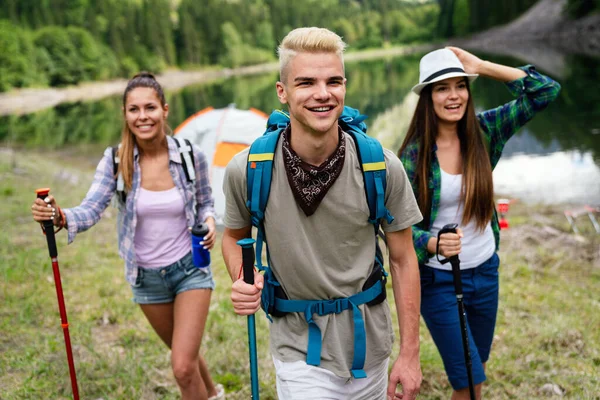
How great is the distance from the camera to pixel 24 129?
34.8m

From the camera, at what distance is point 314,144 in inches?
103

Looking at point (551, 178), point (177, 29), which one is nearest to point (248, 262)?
point (551, 178)

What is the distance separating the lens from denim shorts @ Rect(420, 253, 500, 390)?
3.58 m

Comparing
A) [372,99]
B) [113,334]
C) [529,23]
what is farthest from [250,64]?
[113,334]

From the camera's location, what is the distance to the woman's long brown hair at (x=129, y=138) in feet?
13.3

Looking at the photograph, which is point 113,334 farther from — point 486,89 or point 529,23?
point 529,23

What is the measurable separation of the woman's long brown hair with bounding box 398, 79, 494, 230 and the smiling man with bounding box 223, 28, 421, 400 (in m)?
0.90

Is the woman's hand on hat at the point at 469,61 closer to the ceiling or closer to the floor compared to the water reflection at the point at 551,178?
closer to the ceiling

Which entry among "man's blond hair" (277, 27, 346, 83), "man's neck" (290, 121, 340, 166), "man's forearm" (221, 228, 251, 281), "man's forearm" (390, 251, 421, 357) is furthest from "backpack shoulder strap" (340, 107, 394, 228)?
"man's forearm" (221, 228, 251, 281)

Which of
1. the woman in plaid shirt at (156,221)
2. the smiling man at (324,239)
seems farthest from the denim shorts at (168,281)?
the smiling man at (324,239)

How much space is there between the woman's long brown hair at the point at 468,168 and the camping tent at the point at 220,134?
7.91 meters

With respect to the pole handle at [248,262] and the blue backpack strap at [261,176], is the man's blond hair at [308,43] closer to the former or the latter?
the blue backpack strap at [261,176]

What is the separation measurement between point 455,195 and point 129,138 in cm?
230

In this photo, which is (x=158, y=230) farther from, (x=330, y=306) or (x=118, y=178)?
(x=330, y=306)
